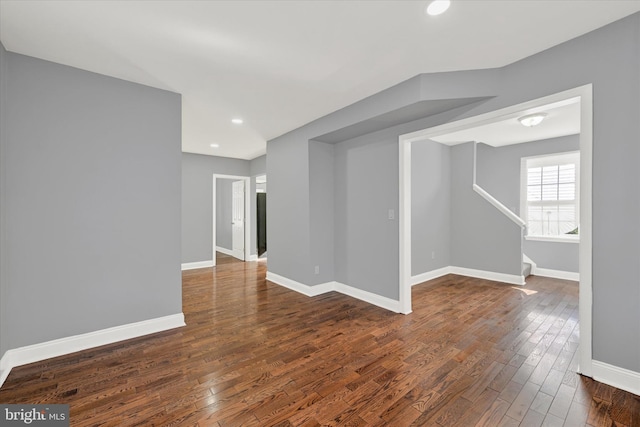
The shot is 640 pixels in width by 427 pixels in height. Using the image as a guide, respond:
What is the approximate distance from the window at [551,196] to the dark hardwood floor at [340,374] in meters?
2.99

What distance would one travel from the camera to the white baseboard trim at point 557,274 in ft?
15.9

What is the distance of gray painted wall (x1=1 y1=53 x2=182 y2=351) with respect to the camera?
231 centimetres

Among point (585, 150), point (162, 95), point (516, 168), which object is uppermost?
point (162, 95)

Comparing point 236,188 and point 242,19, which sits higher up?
point 242,19

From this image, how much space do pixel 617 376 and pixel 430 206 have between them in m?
3.43

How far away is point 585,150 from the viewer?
2.03m

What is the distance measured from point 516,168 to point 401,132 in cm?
432

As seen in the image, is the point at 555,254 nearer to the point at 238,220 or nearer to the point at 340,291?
the point at 340,291

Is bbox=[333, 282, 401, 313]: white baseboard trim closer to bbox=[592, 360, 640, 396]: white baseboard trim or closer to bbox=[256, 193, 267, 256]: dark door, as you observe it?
bbox=[592, 360, 640, 396]: white baseboard trim

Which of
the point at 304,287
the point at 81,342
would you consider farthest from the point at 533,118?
the point at 81,342

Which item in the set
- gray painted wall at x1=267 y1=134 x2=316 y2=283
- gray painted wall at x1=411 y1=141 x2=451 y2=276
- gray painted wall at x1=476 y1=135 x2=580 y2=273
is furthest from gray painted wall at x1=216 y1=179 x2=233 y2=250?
gray painted wall at x1=476 y1=135 x2=580 y2=273

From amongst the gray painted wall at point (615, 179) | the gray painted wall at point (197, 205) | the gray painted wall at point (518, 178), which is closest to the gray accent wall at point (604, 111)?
the gray painted wall at point (615, 179)

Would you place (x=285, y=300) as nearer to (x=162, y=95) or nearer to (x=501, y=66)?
(x=162, y=95)

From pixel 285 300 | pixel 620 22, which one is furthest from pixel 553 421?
pixel 285 300
